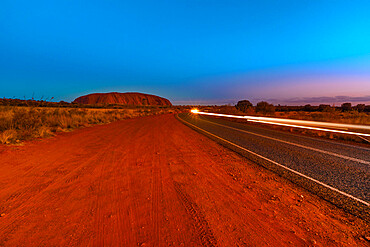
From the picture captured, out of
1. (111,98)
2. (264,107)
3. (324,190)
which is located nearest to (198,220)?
(324,190)

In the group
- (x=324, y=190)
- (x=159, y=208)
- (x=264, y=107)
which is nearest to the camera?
(x=159, y=208)

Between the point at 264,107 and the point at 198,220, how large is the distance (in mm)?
36271

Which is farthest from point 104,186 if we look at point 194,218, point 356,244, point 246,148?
point 246,148

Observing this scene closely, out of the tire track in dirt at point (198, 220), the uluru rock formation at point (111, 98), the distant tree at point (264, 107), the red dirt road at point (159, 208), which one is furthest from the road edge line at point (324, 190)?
the uluru rock formation at point (111, 98)

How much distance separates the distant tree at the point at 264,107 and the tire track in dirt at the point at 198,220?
3516 cm

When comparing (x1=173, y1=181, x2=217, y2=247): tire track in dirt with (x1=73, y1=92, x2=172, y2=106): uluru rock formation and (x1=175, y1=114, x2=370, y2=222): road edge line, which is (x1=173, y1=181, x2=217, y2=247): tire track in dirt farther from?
(x1=73, y1=92, x2=172, y2=106): uluru rock formation

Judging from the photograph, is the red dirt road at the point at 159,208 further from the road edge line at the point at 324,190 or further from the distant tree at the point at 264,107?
the distant tree at the point at 264,107

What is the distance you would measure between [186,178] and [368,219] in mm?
3467

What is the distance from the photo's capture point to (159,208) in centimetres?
317

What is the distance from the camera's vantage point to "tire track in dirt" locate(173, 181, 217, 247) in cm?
243

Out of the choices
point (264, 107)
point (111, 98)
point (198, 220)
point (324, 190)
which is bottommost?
point (324, 190)

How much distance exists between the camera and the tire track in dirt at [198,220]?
2426mm

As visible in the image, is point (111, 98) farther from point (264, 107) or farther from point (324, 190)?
point (324, 190)

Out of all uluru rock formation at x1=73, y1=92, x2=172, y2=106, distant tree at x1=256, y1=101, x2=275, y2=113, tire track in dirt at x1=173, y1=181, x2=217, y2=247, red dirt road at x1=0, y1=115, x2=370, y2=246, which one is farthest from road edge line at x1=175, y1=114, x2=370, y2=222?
uluru rock formation at x1=73, y1=92, x2=172, y2=106
